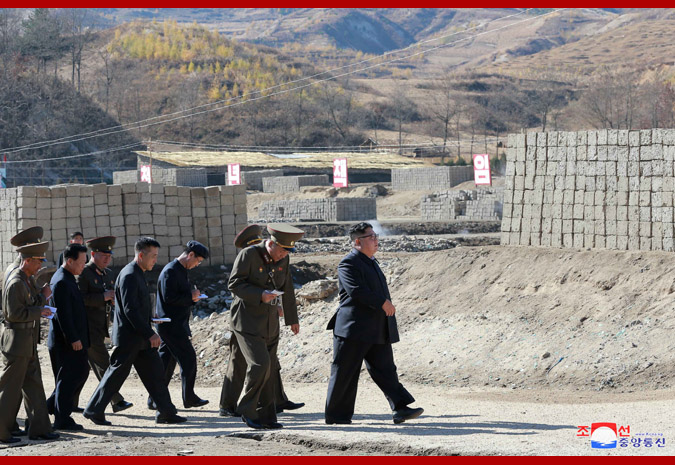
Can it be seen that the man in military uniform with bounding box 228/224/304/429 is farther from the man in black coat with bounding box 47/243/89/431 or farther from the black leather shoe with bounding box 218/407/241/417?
the man in black coat with bounding box 47/243/89/431

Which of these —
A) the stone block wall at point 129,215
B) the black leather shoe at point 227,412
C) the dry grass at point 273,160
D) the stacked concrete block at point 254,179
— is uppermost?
the dry grass at point 273,160

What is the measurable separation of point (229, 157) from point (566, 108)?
53.7 meters

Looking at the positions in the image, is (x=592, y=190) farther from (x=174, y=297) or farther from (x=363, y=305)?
(x=174, y=297)

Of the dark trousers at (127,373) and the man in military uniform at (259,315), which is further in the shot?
the dark trousers at (127,373)

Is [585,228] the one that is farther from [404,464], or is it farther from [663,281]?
[404,464]

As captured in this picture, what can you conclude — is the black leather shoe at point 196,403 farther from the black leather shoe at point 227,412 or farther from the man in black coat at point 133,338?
the man in black coat at point 133,338

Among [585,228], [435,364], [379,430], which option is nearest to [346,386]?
[379,430]

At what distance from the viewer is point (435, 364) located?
11.4m

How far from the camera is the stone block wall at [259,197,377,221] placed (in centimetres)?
3478

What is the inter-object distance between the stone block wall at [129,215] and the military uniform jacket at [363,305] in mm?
10359

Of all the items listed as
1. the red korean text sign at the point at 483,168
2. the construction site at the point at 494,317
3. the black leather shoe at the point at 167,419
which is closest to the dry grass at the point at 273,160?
the red korean text sign at the point at 483,168

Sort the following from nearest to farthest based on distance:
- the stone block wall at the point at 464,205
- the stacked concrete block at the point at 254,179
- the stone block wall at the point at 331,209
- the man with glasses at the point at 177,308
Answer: the man with glasses at the point at 177,308 < the stone block wall at the point at 464,205 < the stone block wall at the point at 331,209 < the stacked concrete block at the point at 254,179

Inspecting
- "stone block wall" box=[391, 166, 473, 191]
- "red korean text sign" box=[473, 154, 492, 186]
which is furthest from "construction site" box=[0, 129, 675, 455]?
"stone block wall" box=[391, 166, 473, 191]

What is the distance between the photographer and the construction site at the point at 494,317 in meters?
7.18
